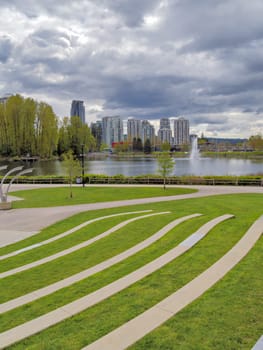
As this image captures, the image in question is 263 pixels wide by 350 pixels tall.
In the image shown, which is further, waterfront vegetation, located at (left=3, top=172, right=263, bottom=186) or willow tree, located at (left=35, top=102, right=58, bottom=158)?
willow tree, located at (left=35, top=102, right=58, bottom=158)

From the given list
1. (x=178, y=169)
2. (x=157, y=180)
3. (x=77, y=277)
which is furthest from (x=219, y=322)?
(x=178, y=169)

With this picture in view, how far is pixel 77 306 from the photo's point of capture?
5.24m

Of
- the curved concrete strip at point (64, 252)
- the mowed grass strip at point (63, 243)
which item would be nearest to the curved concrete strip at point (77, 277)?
the curved concrete strip at point (64, 252)

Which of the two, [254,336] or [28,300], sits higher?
[254,336]

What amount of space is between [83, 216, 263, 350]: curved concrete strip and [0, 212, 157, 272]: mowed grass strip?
→ 5.21m

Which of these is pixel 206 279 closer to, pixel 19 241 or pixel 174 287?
pixel 174 287

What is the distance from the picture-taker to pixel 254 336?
3.92 metres

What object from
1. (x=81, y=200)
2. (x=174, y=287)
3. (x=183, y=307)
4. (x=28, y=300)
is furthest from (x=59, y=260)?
(x=81, y=200)

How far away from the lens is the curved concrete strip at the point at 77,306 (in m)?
4.46

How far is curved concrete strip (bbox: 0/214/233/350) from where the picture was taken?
14.6 feet

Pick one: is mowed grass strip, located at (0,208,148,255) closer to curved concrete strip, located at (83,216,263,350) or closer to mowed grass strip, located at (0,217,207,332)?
mowed grass strip, located at (0,217,207,332)

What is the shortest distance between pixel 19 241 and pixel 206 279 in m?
8.18

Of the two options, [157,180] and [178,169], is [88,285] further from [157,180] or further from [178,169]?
[178,169]

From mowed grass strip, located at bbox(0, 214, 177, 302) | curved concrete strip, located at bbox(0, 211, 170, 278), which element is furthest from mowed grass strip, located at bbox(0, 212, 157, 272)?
mowed grass strip, located at bbox(0, 214, 177, 302)
